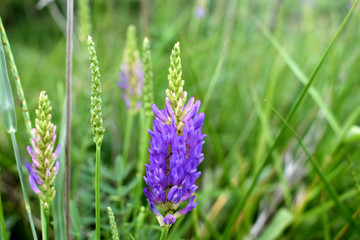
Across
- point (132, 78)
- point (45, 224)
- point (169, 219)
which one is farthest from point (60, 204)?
point (132, 78)

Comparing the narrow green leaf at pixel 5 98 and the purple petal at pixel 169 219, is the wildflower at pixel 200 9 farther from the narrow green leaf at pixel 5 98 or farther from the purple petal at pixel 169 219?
the purple petal at pixel 169 219

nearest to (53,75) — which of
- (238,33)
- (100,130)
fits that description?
(238,33)

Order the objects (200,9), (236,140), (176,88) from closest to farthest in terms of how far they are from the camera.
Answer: (176,88) → (236,140) → (200,9)

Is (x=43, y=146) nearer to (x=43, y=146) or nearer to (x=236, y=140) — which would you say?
(x=43, y=146)

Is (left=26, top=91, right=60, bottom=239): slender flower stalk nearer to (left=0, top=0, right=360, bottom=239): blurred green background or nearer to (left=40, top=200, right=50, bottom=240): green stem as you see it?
(left=40, top=200, right=50, bottom=240): green stem

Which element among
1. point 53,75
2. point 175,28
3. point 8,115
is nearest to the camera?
point 8,115

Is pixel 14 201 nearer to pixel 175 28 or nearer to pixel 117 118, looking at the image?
pixel 117 118

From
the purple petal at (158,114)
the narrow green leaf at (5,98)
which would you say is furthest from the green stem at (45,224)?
the purple petal at (158,114)

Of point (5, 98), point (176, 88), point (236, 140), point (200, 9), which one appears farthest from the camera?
point (200, 9)
